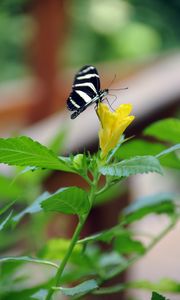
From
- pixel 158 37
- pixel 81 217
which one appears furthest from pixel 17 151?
pixel 158 37

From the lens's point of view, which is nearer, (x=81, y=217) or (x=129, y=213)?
(x=81, y=217)

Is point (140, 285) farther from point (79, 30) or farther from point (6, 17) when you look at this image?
point (79, 30)

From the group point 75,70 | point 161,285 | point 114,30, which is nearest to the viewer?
point 161,285

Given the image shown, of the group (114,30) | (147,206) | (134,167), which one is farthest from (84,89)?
(114,30)

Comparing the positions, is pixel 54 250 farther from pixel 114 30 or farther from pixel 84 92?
pixel 114 30

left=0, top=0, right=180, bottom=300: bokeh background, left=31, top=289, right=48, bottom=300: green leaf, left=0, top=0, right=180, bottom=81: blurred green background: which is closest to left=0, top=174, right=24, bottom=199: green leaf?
left=0, top=0, right=180, bottom=300: bokeh background
